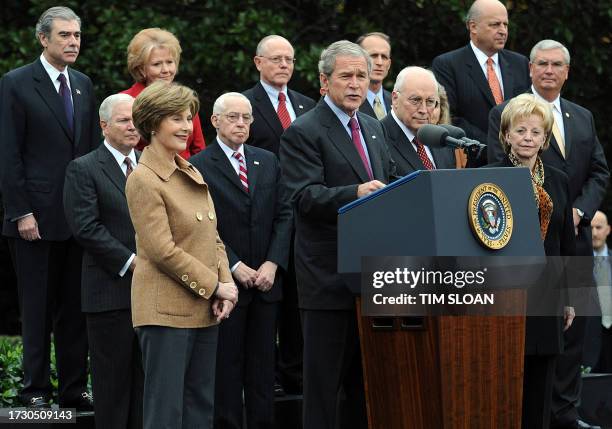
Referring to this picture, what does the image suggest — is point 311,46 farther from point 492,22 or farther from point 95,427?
point 95,427

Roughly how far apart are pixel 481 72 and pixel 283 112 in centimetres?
147

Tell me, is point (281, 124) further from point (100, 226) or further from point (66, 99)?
point (100, 226)

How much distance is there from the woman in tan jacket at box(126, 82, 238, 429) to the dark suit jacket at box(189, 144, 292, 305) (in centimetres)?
135

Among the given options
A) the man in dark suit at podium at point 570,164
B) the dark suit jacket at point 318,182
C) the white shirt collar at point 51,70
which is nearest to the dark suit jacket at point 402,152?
the dark suit jacket at point 318,182

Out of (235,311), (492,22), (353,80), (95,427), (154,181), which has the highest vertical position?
(492,22)

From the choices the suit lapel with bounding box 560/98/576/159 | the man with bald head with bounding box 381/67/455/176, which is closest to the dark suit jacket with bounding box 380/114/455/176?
the man with bald head with bounding box 381/67/455/176

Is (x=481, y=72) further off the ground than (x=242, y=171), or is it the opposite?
(x=481, y=72)

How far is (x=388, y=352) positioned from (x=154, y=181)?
1.33 metres

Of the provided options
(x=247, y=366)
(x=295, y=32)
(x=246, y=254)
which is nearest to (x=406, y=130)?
(x=246, y=254)

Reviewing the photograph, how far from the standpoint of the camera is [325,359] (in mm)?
6836

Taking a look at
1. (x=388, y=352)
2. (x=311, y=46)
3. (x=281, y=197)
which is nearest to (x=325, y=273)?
(x=388, y=352)

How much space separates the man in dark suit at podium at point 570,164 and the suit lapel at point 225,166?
4.89 feet

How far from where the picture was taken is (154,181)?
621 cm

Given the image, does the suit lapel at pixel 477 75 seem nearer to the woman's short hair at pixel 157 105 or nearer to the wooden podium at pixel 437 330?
the wooden podium at pixel 437 330
